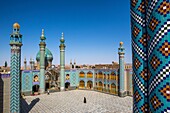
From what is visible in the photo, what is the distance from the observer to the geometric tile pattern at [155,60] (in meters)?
2.91

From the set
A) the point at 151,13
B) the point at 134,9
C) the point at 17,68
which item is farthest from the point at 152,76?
the point at 17,68

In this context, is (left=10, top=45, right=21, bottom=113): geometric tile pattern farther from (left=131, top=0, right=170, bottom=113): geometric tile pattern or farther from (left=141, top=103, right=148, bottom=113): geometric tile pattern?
(left=141, top=103, right=148, bottom=113): geometric tile pattern

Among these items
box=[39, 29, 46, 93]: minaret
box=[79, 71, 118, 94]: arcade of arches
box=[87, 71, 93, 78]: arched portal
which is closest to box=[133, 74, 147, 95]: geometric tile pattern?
box=[79, 71, 118, 94]: arcade of arches

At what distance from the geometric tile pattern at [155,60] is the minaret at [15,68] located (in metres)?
10.8

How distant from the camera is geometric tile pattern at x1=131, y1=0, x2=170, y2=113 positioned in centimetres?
291

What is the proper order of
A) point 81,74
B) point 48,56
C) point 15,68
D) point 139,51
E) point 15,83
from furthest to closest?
1. point 48,56
2. point 81,74
3. point 15,68
4. point 15,83
5. point 139,51

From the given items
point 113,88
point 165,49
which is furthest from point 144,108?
point 113,88

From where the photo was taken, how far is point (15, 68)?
12.4 m

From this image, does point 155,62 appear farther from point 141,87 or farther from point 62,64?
point 62,64

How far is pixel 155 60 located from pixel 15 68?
12.1 metres

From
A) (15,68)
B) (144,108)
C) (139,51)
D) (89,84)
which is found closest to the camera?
(144,108)

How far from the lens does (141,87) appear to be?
3908 mm

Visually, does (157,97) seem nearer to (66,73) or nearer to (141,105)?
(141,105)

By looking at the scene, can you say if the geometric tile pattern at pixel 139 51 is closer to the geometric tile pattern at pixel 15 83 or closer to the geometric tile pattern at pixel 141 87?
the geometric tile pattern at pixel 141 87
